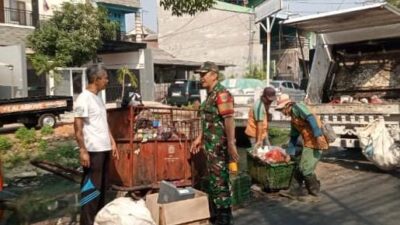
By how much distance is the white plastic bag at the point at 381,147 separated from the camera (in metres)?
8.63

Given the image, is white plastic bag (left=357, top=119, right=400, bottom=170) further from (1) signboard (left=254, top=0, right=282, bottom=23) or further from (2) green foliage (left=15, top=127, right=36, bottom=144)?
(2) green foliage (left=15, top=127, right=36, bottom=144)

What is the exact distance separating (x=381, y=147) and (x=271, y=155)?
2.21 m

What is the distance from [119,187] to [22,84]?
18.0 m

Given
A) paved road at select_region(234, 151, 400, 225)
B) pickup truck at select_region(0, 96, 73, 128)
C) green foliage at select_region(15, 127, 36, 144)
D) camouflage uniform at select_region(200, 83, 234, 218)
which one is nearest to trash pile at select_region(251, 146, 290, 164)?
paved road at select_region(234, 151, 400, 225)

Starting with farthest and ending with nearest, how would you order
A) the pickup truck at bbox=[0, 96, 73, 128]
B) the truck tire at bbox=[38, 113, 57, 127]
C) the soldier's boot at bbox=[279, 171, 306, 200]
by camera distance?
the truck tire at bbox=[38, 113, 57, 127] < the pickup truck at bbox=[0, 96, 73, 128] < the soldier's boot at bbox=[279, 171, 306, 200]

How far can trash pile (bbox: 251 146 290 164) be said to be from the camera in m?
7.50

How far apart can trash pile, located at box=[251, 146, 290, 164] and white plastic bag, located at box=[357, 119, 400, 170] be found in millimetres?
1922

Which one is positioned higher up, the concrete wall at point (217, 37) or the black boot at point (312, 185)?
the concrete wall at point (217, 37)

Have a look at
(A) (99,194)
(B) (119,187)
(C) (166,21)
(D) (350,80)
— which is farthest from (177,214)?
(C) (166,21)

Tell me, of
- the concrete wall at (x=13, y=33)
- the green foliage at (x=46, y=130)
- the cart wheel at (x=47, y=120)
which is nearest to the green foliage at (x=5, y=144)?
the green foliage at (x=46, y=130)

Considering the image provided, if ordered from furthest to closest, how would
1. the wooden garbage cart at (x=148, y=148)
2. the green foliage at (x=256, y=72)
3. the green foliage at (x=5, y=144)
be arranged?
the green foliage at (x=256, y=72) → the green foliage at (x=5, y=144) → the wooden garbage cart at (x=148, y=148)

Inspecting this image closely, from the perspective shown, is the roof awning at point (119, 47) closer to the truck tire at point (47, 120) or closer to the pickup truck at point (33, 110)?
the pickup truck at point (33, 110)

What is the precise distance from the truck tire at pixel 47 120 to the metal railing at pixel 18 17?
32.9 feet

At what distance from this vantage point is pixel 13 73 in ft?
76.5
